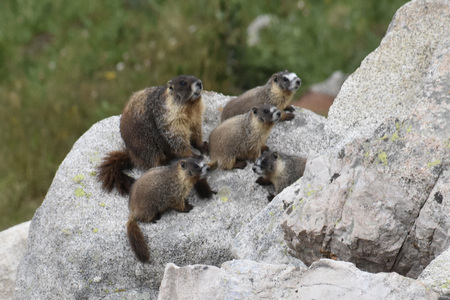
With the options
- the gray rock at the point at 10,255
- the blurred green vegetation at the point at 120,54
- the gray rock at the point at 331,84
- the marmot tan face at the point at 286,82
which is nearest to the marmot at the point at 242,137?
the marmot tan face at the point at 286,82

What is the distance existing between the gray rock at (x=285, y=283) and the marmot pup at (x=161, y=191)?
1673 mm

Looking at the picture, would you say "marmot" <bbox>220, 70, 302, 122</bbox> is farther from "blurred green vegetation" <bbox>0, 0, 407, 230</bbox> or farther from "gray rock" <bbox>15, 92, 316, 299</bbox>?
"blurred green vegetation" <bbox>0, 0, 407, 230</bbox>

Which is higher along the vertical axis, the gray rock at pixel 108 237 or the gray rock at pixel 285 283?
the gray rock at pixel 285 283

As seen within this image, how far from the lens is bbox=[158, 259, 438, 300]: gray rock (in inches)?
118

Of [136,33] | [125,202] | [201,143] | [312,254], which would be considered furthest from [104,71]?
[312,254]

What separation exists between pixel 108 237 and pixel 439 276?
2.76 meters

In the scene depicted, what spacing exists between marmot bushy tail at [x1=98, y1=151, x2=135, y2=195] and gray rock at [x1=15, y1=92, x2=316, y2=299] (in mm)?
69

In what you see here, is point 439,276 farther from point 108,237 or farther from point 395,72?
point 108,237

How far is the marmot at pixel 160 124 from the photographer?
5770 millimetres

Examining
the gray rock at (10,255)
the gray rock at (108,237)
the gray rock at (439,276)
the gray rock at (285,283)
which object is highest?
the gray rock at (439,276)

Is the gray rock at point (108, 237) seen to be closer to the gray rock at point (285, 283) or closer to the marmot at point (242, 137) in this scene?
the marmot at point (242, 137)

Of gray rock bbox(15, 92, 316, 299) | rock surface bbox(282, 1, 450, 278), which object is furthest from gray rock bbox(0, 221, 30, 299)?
rock surface bbox(282, 1, 450, 278)

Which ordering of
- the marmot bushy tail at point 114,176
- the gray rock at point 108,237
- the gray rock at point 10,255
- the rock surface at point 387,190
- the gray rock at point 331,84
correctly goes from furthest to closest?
1. the gray rock at point 331,84
2. the gray rock at point 10,255
3. the marmot bushy tail at point 114,176
4. the gray rock at point 108,237
5. the rock surface at point 387,190

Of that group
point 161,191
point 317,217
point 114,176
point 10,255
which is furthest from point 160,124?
point 317,217
